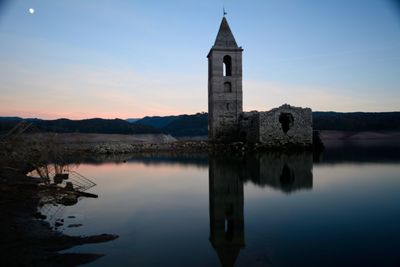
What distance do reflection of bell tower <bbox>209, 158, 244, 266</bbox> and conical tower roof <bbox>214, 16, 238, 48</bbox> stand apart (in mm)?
21488

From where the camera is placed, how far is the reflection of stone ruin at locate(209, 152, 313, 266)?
501 cm

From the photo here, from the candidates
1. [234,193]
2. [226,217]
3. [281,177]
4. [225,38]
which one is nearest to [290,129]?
[225,38]

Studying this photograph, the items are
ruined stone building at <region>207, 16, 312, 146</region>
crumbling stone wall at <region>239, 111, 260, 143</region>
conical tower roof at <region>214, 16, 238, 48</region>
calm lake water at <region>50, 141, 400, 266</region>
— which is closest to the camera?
calm lake water at <region>50, 141, 400, 266</region>

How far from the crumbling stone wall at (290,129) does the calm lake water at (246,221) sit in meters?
13.7

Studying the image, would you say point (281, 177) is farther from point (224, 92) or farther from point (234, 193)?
point (224, 92)

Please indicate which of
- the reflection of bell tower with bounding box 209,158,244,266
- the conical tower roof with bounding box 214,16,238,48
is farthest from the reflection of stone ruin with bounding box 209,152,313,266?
the conical tower roof with bounding box 214,16,238,48

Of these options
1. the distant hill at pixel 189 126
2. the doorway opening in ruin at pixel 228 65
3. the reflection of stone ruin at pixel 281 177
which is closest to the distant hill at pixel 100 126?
the distant hill at pixel 189 126

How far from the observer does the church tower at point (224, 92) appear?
29516 millimetres

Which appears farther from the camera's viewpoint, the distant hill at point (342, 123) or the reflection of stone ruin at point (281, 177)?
the distant hill at point (342, 123)

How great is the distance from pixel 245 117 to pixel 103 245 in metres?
24.6

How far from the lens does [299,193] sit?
344 inches

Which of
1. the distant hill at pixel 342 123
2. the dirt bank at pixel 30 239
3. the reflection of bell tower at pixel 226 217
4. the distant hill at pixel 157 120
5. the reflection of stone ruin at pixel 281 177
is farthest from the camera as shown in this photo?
the distant hill at pixel 157 120

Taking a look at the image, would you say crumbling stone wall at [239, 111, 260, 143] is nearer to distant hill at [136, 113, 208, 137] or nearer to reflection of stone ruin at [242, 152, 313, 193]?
reflection of stone ruin at [242, 152, 313, 193]

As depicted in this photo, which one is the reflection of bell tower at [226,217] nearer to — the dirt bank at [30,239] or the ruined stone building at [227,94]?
the dirt bank at [30,239]
